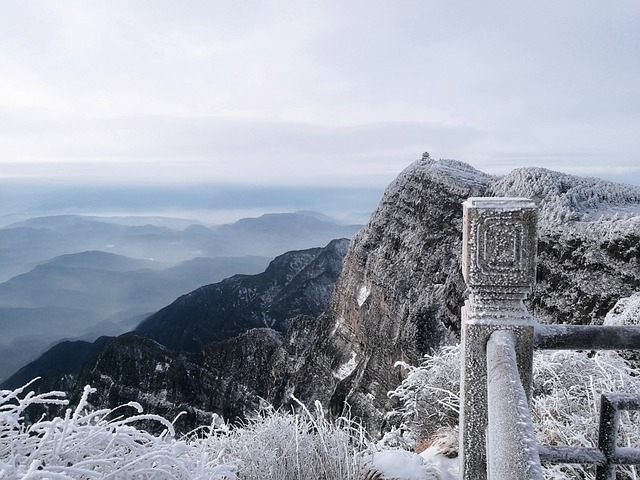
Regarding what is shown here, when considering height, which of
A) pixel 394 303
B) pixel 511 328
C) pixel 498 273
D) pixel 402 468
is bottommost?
pixel 394 303

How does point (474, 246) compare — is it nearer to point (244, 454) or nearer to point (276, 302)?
point (244, 454)

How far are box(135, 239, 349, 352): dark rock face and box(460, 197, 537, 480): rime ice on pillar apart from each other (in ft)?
180

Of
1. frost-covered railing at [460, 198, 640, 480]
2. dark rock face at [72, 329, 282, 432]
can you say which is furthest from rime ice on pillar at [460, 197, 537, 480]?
dark rock face at [72, 329, 282, 432]

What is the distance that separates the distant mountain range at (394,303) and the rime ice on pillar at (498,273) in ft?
11.6

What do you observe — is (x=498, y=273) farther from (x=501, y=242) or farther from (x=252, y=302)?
(x=252, y=302)

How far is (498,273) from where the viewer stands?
1630 millimetres

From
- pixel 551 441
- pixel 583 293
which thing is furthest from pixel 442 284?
pixel 551 441

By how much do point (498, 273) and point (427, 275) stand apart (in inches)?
639

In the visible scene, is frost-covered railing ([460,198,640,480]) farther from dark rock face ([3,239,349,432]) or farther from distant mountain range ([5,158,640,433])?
dark rock face ([3,239,349,432])

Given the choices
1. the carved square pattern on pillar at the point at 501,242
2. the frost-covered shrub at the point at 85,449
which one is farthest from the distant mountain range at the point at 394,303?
the carved square pattern on pillar at the point at 501,242

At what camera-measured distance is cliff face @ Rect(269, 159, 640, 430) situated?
387 inches

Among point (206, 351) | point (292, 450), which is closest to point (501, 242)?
point (292, 450)

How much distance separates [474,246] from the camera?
5.39ft

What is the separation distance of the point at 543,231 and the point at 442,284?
542cm
